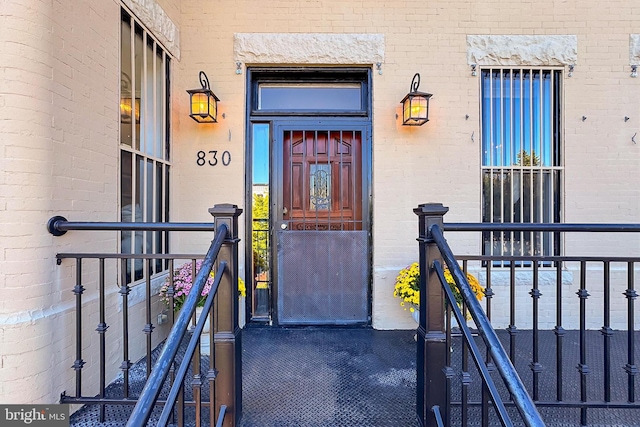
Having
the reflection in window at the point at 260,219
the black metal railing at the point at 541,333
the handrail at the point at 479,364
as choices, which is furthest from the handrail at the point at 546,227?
the reflection in window at the point at 260,219

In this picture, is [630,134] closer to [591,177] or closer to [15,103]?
[591,177]

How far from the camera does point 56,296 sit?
1.81 metres

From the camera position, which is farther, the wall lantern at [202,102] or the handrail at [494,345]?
the wall lantern at [202,102]

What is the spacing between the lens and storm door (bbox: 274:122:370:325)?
3.25 m

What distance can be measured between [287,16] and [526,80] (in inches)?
98.2

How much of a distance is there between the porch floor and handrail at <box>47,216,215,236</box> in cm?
108

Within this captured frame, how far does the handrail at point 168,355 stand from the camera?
95 centimetres

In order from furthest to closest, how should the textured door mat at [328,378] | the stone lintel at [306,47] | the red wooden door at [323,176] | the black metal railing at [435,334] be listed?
the red wooden door at [323,176] → the stone lintel at [306,47] → the textured door mat at [328,378] → the black metal railing at [435,334]

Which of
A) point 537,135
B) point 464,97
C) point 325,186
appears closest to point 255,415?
point 325,186

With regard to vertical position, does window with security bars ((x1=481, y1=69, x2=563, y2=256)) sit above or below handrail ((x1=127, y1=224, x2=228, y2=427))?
above

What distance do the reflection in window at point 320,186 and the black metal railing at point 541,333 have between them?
1.55 m

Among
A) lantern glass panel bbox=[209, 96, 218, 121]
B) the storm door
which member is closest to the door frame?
the storm door

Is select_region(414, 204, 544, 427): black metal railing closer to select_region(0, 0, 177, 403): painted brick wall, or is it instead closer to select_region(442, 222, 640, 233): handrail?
select_region(442, 222, 640, 233): handrail

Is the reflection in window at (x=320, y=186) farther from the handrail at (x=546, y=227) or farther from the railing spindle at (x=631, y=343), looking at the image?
the railing spindle at (x=631, y=343)
